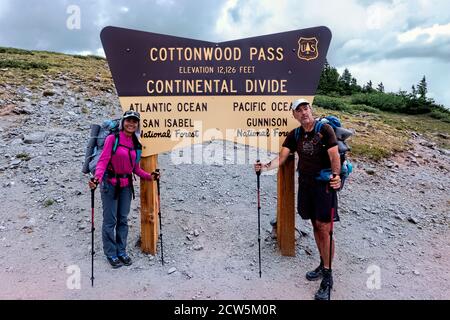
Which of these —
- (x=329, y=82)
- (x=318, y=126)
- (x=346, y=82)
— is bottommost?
(x=318, y=126)

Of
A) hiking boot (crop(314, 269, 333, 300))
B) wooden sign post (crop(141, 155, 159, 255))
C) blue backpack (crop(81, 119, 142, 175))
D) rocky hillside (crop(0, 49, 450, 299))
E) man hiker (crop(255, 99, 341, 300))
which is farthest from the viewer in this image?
wooden sign post (crop(141, 155, 159, 255))

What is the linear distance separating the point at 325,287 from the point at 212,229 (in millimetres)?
2329

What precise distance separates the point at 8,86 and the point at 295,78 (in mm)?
13017

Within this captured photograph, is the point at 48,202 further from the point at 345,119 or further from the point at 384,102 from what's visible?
the point at 384,102

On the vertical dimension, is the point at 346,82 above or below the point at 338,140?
above

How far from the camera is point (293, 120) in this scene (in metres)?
5.66

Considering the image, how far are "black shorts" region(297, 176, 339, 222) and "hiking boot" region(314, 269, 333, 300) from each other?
2.40ft

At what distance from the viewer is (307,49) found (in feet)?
18.3

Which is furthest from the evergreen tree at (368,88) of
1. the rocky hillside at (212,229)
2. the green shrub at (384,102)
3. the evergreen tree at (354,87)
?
the rocky hillside at (212,229)

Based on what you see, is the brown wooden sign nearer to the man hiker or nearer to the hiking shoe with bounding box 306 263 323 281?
the man hiker

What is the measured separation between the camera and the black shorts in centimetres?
475

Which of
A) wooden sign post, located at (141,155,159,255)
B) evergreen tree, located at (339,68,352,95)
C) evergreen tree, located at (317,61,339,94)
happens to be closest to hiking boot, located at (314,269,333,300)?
wooden sign post, located at (141,155,159,255)

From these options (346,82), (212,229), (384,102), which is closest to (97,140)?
(212,229)
